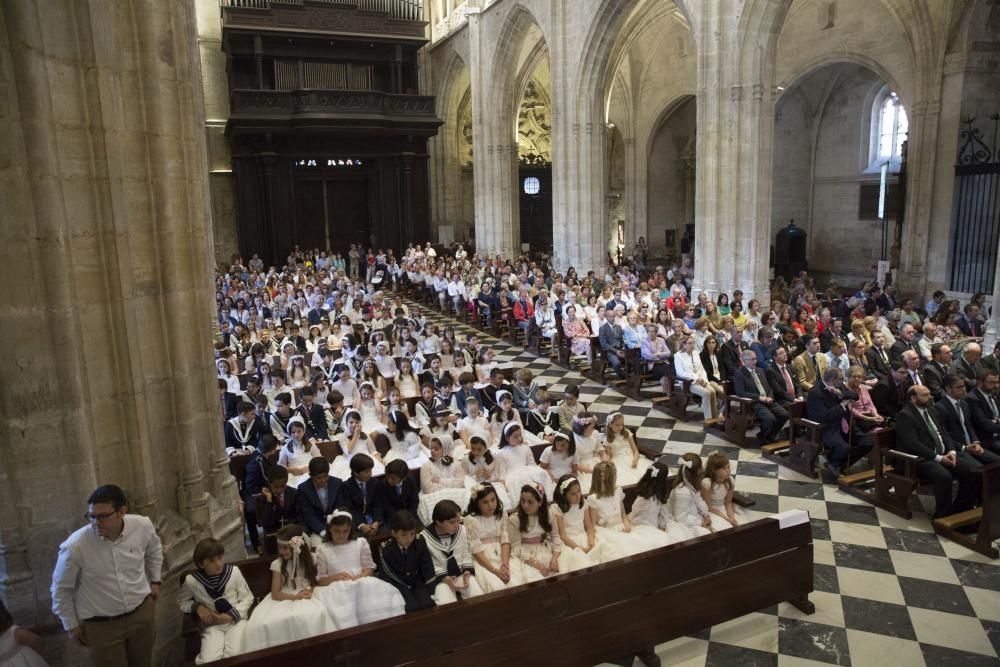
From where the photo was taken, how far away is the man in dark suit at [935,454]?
20.1 feet

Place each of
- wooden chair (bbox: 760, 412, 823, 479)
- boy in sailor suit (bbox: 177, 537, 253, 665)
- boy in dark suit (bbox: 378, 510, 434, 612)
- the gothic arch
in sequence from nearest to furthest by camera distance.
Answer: boy in sailor suit (bbox: 177, 537, 253, 665), boy in dark suit (bbox: 378, 510, 434, 612), wooden chair (bbox: 760, 412, 823, 479), the gothic arch

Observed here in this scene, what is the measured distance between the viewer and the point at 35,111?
3672mm

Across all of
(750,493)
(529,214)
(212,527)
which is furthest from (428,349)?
(529,214)

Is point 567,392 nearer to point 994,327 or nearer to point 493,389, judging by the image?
point 493,389

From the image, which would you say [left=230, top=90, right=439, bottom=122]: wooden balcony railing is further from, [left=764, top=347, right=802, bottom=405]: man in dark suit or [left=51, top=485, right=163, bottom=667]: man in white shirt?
[left=51, top=485, right=163, bottom=667]: man in white shirt

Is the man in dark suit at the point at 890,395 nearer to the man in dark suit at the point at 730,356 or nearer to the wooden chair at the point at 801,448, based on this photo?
the wooden chair at the point at 801,448

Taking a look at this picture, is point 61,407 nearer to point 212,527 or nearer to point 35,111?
point 212,527

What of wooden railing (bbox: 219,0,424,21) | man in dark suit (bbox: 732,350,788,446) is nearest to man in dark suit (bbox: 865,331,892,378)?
man in dark suit (bbox: 732,350,788,446)

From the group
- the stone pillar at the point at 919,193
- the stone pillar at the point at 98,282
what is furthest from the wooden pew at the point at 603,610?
the stone pillar at the point at 919,193

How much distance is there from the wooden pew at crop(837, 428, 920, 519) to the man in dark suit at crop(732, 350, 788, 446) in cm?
122

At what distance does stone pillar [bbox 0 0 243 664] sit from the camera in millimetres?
3693

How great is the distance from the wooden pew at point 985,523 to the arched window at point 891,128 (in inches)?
631

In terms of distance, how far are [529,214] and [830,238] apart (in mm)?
13779

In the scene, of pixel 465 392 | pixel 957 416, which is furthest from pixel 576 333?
pixel 957 416
